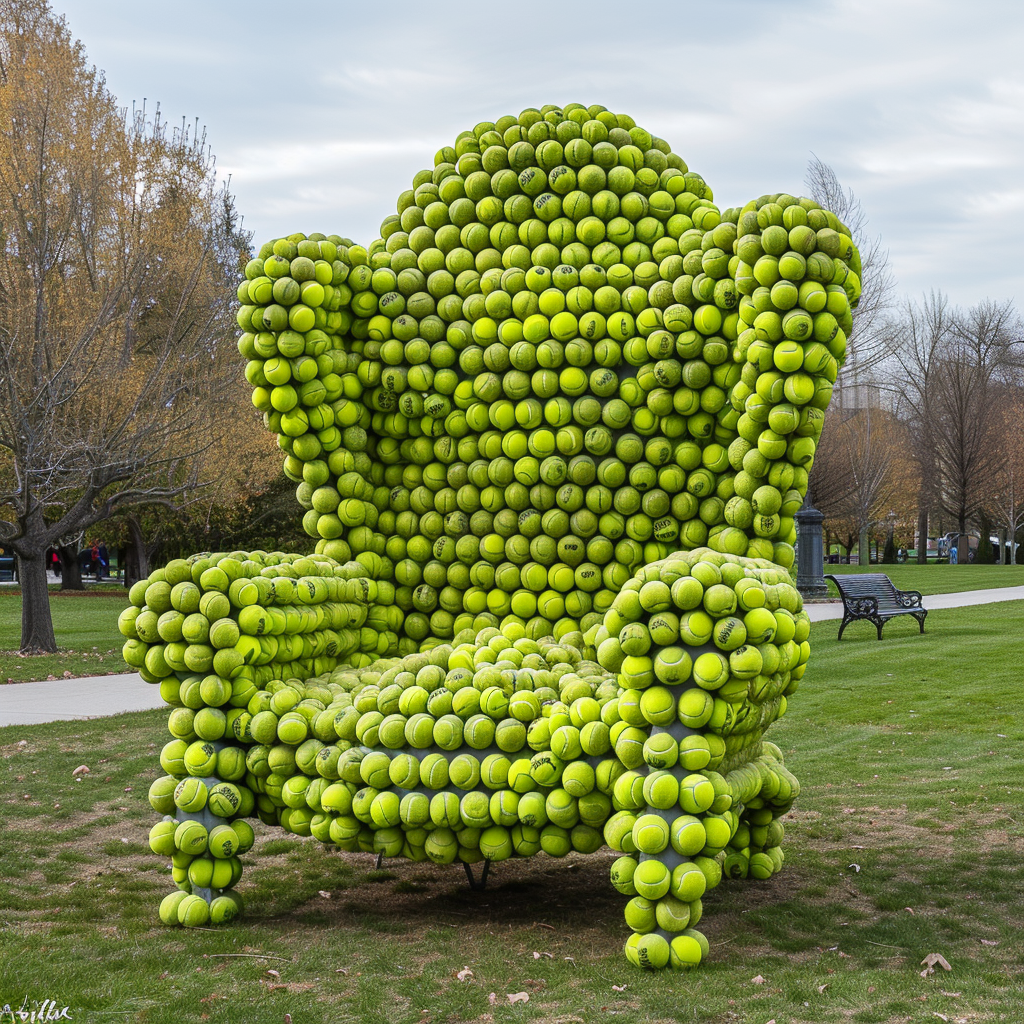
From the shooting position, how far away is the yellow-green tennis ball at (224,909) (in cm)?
320

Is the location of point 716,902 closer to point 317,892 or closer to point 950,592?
point 317,892

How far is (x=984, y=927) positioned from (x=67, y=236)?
38.6ft

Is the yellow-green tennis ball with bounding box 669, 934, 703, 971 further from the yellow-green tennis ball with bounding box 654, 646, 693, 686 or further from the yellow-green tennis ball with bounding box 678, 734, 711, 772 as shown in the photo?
the yellow-green tennis ball with bounding box 654, 646, 693, 686

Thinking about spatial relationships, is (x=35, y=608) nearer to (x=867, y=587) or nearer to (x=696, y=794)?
(x=867, y=587)

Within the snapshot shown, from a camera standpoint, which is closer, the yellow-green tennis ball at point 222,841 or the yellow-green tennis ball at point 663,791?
the yellow-green tennis ball at point 663,791

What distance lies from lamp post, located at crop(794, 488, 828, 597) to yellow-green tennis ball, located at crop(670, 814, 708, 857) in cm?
1651

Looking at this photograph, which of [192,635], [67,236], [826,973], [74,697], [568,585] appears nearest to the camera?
[826,973]

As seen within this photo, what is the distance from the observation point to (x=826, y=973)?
282 centimetres

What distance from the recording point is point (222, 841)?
3.11 m

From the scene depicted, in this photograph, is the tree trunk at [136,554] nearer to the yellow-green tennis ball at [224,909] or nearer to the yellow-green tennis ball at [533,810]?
the yellow-green tennis ball at [224,909]

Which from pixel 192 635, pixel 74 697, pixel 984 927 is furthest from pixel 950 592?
pixel 192 635

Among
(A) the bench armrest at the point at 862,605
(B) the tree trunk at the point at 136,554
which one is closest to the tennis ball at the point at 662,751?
(A) the bench armrest at the point at 862,605

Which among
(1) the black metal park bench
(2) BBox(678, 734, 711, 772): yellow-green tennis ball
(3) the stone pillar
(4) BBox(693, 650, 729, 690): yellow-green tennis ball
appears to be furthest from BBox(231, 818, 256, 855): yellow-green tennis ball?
(3) the stone pillar

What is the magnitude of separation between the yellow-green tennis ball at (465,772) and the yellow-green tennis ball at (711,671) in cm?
68
